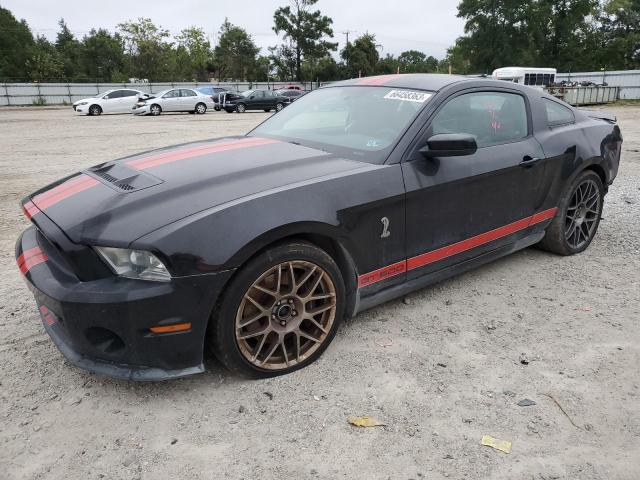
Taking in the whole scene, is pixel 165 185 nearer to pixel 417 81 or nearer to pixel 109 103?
pixel 417 81

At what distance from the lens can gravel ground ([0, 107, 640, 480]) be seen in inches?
82.5

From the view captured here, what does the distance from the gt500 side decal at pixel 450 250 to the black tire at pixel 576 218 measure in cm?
14

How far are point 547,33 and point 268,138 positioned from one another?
234 feet

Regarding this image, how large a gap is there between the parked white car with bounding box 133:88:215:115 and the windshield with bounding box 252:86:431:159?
23.2 metres

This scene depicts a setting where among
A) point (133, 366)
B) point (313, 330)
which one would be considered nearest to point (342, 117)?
point (313, 330)

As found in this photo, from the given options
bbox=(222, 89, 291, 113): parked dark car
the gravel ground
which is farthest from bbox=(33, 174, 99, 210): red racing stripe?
bbox=(222, 89, 291, 113): parked dark car

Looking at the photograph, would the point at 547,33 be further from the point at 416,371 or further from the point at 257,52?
the point at 416,371

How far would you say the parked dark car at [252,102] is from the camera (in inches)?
1065

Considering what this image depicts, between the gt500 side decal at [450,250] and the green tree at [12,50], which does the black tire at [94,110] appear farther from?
the green tree at [12,50]


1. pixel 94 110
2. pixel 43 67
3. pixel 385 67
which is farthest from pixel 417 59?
pixel 94 110

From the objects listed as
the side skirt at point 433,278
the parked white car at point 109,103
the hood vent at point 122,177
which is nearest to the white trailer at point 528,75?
the parked white car at point 109,103

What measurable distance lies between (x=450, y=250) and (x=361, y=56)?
65890 mm

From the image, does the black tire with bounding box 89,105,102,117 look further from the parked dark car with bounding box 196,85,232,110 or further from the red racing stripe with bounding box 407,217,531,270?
the red racing stripe with bounding box 407,217,531,270

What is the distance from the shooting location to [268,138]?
3.59 m
